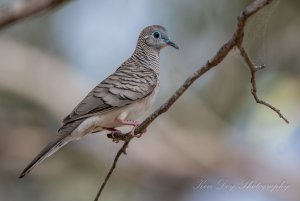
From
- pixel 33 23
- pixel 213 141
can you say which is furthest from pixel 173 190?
pixel 33 23

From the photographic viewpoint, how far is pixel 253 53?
360 cm

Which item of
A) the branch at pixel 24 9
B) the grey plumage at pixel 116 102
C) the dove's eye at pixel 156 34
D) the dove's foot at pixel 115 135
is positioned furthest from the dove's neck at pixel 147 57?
the branch at pixel 24 9

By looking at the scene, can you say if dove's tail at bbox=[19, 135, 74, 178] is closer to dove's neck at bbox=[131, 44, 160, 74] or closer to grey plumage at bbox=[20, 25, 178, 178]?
grey plumage at bbox=[20, 25, 178, 178]

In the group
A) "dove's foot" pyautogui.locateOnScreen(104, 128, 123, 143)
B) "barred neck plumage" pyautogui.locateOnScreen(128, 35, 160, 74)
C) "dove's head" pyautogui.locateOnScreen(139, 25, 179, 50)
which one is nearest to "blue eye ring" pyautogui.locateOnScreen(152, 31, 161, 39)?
"dove's head" pyautogui.locateOnScreen(139, 25, 179, 50)

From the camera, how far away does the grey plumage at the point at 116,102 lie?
438 cm

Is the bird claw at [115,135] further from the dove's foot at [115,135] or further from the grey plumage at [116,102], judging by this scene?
the grey plumage at [116,102]

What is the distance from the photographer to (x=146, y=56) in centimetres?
555

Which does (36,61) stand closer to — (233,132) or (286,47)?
(233,132)

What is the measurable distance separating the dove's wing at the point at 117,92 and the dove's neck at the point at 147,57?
0.45 ft

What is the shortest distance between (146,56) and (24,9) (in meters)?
3.27

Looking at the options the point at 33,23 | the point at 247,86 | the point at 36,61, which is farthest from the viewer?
the point at 33,23

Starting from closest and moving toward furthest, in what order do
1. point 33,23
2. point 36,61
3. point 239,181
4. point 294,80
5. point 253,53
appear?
1. point 253,53
2. point 239,181
3. point 294,80
4. point 36,61
5. point 33,23

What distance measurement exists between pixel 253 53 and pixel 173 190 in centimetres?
458

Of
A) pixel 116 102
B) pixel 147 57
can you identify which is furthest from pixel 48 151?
pixel 147 57
